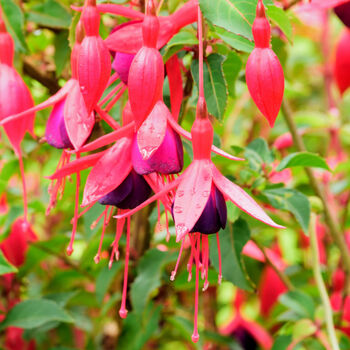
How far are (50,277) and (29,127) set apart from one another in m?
0.65

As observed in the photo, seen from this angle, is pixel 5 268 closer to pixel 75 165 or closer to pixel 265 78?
pixel 75 165

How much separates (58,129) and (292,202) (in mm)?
356

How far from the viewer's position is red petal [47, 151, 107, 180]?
0.56m

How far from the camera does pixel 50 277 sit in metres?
1.29

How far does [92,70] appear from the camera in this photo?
0.53 meters

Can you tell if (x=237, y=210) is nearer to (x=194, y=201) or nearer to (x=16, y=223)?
(x=194, y=201)

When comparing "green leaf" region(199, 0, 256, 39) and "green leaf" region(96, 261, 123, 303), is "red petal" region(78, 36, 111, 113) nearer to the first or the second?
"green leaf" region(199, 0, 256, 39)

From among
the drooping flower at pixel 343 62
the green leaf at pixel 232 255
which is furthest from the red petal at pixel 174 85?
the drooping flower at pixel 343 62

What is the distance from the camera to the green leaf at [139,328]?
982 millimetres

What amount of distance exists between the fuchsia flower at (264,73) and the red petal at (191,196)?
3.1 inches

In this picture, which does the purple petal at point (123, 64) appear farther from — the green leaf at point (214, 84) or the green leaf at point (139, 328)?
the green leaf at point (139, 328)

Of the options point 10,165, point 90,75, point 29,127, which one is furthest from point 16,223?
point 90,75

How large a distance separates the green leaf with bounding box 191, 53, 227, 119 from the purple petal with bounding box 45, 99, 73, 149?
153 millimetres

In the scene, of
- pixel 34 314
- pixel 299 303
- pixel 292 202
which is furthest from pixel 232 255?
pixel 34 314
